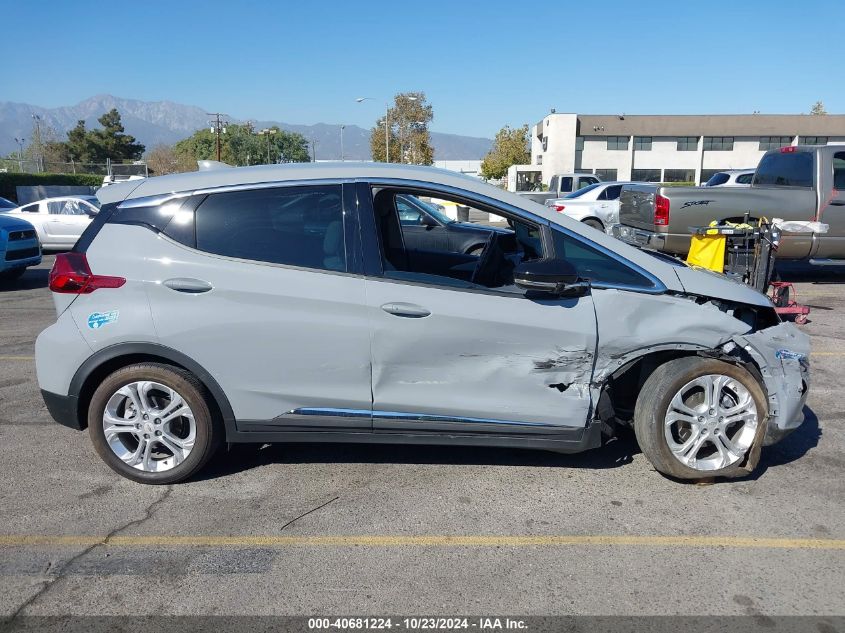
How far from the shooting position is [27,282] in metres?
12.3

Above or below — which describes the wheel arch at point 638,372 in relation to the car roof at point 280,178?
below

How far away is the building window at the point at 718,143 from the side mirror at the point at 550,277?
210 feet

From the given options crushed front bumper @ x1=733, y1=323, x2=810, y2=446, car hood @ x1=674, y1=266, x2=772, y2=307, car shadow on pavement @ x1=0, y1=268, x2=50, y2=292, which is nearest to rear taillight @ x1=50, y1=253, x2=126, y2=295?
car hood @ x1=674, y1=266, x2=772, y2=307

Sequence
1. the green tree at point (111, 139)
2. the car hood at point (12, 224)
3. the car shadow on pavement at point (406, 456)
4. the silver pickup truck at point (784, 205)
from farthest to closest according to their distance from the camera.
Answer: the green tree at point (111, 139) → the car hood at point (12, 224) → the silver pickup truck at point (784, 205) → the car shadow on pavement at point (406, 456)

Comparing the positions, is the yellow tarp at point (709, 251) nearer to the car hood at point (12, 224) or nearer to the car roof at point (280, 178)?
the car roof at point (280, 178)

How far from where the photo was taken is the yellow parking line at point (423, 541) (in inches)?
132

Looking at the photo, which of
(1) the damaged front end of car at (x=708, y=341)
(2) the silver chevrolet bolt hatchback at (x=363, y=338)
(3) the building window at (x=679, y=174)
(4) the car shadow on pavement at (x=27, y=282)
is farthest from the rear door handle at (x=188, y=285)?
(3) the building window at (x=679, y=174)

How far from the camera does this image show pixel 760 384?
393 centimetres

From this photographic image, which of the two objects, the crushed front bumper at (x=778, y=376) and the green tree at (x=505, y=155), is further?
the green tree at (x=505, y=155)

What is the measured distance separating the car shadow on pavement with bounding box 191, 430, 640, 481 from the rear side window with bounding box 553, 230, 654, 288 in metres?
1.11

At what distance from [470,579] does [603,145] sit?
6300 cm

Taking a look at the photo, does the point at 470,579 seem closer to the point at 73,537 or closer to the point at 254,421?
the point at 254,421

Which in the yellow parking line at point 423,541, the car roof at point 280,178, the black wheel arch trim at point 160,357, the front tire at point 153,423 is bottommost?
the yellow parking line at point 423,541

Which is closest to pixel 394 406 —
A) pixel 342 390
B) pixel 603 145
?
pixel 342 390
